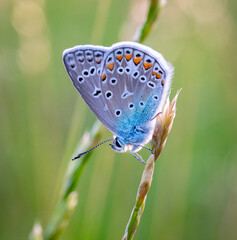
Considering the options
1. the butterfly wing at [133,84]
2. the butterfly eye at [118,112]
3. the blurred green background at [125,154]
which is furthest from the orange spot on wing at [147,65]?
the blurred green background at [125,154]

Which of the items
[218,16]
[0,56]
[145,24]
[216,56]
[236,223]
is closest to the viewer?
[145,24]

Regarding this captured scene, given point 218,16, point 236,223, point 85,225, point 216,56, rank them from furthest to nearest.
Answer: point 216,56, point 218,16, point 236,223, point 85,225

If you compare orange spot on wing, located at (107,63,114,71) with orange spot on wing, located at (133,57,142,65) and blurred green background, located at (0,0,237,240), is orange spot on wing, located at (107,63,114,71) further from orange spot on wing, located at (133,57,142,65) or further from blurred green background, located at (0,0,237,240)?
blurred green background, located at (0,0,237,240)

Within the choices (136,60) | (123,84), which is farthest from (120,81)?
(136,60)

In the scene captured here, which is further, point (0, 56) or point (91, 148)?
point (0, 56)

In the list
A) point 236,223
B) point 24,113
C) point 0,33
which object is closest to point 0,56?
point 24,113

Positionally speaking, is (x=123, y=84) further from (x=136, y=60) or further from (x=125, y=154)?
(x=125, y=154)

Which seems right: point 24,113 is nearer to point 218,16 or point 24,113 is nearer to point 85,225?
point 85,225

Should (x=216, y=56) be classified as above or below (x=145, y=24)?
below
